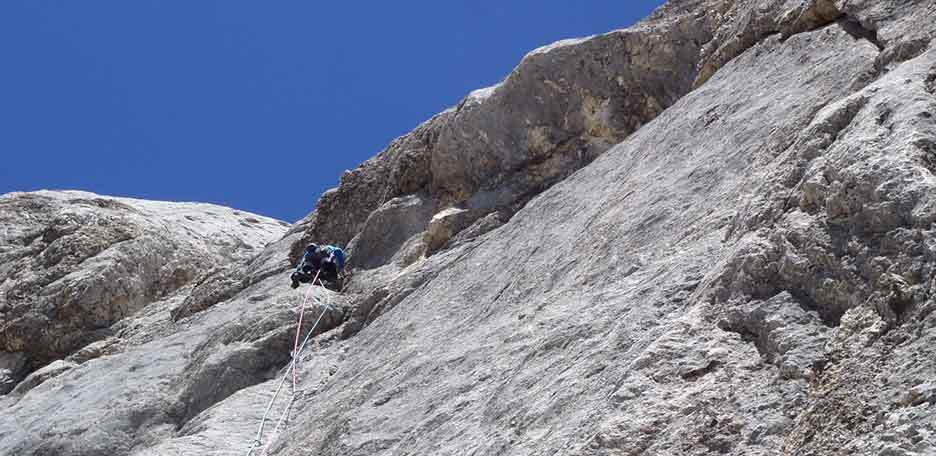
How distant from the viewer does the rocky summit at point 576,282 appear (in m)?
5.20

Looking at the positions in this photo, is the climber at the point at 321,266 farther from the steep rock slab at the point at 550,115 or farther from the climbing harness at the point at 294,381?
Result: the steep rock slab at the point at 550,115

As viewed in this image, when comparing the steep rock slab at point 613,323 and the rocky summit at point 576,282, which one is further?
the steep rock slab at point 613,323

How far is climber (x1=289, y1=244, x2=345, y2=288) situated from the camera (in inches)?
568

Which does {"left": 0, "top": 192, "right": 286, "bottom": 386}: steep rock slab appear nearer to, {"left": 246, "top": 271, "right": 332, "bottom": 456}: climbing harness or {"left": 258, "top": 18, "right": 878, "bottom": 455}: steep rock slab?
{"left": 246, "top": 271, "right": 332, "bottom": 456}: climbing harness

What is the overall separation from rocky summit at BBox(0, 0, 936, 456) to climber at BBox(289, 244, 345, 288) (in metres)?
0.26

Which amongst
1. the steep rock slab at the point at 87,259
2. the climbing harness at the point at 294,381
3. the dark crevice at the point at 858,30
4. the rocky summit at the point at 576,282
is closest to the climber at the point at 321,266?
the climbing harness at the point at 294,381

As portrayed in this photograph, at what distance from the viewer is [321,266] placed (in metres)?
14.6

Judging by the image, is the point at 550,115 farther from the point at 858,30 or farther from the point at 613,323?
the point at 613,323

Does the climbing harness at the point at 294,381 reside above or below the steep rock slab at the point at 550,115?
below

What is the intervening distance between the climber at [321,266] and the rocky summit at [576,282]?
0.86ft

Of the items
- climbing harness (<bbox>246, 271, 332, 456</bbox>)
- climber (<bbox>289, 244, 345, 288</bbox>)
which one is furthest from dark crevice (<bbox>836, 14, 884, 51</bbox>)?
climber (<bbox>289, 244, 345, 288</bbox>)

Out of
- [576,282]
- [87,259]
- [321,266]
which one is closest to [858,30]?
[576,282]

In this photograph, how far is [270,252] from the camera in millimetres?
17234

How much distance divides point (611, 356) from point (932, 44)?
3.11 meters
